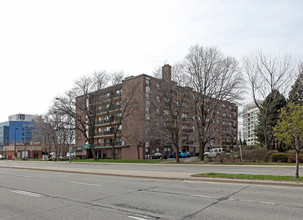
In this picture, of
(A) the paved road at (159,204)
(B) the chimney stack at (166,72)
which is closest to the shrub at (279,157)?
(B) the chimney stack at (166,72)

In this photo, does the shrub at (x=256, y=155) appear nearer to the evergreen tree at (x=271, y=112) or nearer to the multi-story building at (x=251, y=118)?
the evergreen tree at (x=271, y=112)

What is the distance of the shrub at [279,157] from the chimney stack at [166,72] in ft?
51.8

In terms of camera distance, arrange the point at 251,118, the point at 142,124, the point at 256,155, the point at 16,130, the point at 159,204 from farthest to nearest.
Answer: the point at 251,118, the point at 16,130, the point at 142,124, the point at 256,155, the point at 159,204

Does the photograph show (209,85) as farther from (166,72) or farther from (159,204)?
(159,204)

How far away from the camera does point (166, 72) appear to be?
34750 mm

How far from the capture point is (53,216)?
6785 millimetres

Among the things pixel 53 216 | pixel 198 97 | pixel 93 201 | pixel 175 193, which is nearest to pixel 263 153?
pixel 198 97

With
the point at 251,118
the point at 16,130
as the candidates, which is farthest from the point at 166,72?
the point at 16,130

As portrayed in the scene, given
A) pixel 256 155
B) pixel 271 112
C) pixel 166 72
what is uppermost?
pixel 166 72

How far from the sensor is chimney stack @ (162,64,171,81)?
34.0 metres

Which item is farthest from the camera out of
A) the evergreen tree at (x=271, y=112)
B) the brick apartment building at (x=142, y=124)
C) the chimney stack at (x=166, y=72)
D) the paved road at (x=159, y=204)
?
the evergreen tree at (x=271, y=112)

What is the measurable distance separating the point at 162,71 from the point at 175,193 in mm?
26270

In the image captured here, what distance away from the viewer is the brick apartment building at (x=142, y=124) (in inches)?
1399

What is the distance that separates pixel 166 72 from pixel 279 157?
686 inches
